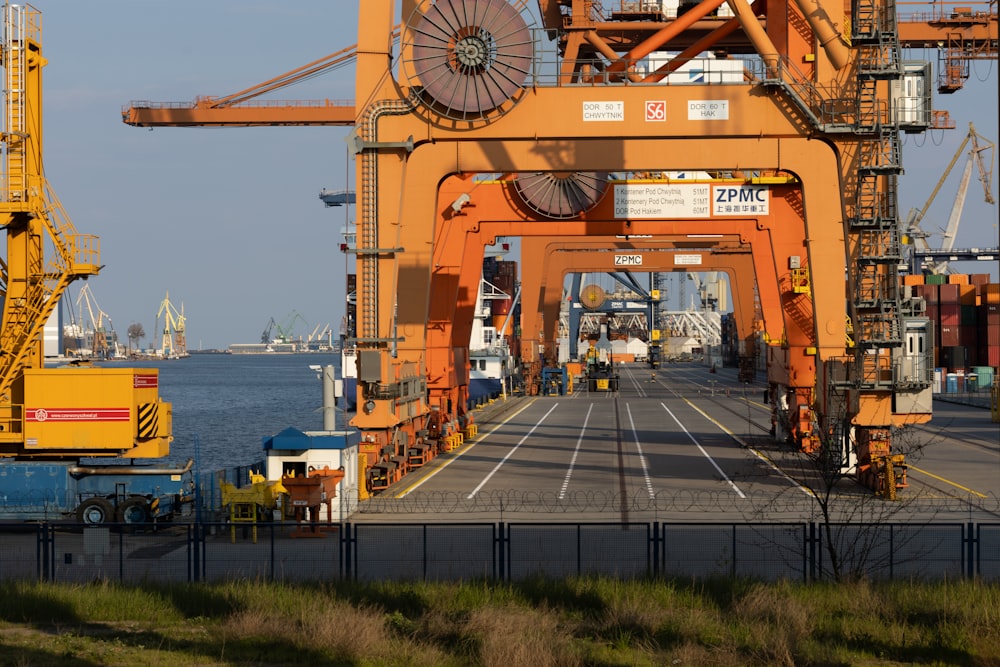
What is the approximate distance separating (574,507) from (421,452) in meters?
12.0

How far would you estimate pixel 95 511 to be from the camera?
28.3 m

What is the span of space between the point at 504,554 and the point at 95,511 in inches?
414

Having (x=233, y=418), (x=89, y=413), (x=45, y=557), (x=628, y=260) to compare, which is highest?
(x=628, y=260)

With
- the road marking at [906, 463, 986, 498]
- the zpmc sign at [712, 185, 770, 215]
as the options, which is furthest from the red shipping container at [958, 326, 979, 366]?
the road marking at [906, 463, 986, 498]

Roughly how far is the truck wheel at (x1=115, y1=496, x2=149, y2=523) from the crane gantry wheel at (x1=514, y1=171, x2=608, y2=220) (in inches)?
974

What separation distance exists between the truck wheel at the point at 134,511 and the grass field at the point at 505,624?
8.42 meters

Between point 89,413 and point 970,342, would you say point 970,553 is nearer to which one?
point 89,413

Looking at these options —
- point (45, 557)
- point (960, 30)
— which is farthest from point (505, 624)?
point (960, 30)

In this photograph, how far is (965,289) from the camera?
104 metres

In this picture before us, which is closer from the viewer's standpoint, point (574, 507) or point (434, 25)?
point (574, 507)

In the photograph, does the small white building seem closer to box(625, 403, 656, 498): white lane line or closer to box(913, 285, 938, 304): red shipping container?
box(625, 403, 656, 498): white lane line

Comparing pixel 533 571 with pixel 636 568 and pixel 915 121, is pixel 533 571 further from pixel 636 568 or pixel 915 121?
pixel 915 121

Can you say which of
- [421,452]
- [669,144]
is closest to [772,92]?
[669,144]

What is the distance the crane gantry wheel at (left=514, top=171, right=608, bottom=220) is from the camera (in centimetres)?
4950
